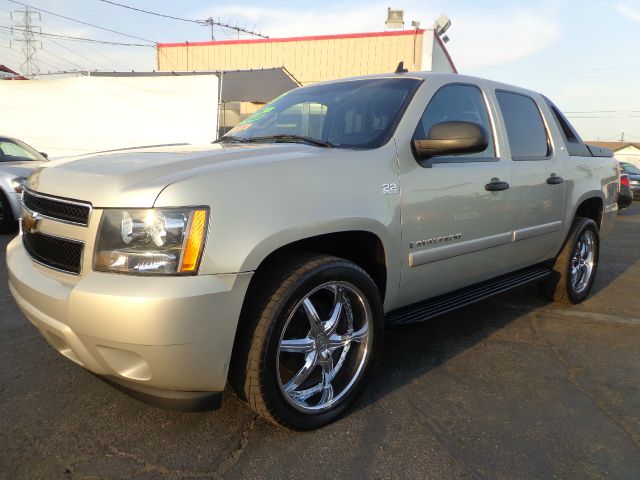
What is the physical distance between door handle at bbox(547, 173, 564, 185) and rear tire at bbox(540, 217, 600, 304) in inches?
25.4

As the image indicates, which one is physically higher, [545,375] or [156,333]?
[156,333]

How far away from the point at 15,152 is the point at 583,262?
324 inches

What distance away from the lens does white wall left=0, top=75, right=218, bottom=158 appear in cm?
1116

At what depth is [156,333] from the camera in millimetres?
1804

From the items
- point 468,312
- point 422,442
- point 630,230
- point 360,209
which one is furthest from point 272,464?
point 630,230

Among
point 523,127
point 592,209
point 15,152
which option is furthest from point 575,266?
point 15,152

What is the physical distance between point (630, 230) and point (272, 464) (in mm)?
10258

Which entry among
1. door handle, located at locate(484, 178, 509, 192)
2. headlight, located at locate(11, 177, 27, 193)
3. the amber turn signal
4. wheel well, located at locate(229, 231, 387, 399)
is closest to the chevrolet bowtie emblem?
the amber turn signal

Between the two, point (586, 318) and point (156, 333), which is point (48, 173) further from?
point (586, 318)

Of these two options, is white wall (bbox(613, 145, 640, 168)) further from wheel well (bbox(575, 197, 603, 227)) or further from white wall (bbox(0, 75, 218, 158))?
wheel well (bbox(575, 197, 603, 227))

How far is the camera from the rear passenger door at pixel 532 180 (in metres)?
3.46

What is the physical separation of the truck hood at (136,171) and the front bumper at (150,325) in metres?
0.32

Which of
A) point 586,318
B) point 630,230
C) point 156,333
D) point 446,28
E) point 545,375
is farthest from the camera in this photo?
point 446,28

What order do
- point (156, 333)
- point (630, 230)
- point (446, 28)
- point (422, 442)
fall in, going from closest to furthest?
point (156, 333), point (422, 442), point (630, 230), point (446, 28)
